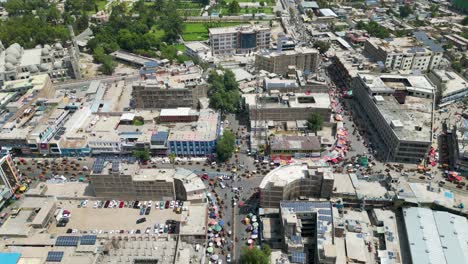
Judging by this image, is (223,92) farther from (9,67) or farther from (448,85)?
(9,67)

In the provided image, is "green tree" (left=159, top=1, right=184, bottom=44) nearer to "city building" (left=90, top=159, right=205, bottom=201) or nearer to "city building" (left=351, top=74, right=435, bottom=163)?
"city building" (left=351, top=74, right=435, bottom=163)

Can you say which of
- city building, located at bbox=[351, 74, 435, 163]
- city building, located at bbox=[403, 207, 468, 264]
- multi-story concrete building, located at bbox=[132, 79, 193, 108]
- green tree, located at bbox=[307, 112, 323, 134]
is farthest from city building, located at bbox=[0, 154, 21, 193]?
city building, located at bbox=[351, 74, 435, 163]

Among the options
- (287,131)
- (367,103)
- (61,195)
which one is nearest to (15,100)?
(61,195)

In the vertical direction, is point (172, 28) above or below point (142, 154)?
above

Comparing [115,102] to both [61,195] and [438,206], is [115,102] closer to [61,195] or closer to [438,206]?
[61,195]

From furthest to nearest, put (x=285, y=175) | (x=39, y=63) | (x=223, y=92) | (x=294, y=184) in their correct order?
(x=39, y=63), (x=223, y=92), (x=285, y=175), (x=294, y=184)

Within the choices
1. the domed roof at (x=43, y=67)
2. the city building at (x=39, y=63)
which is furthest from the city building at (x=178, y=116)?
the domed roof at (x=43, y=67)

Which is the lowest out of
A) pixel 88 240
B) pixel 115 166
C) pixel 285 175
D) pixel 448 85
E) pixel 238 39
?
pixel 88 240

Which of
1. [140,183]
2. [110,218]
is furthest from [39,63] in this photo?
[110,218]
